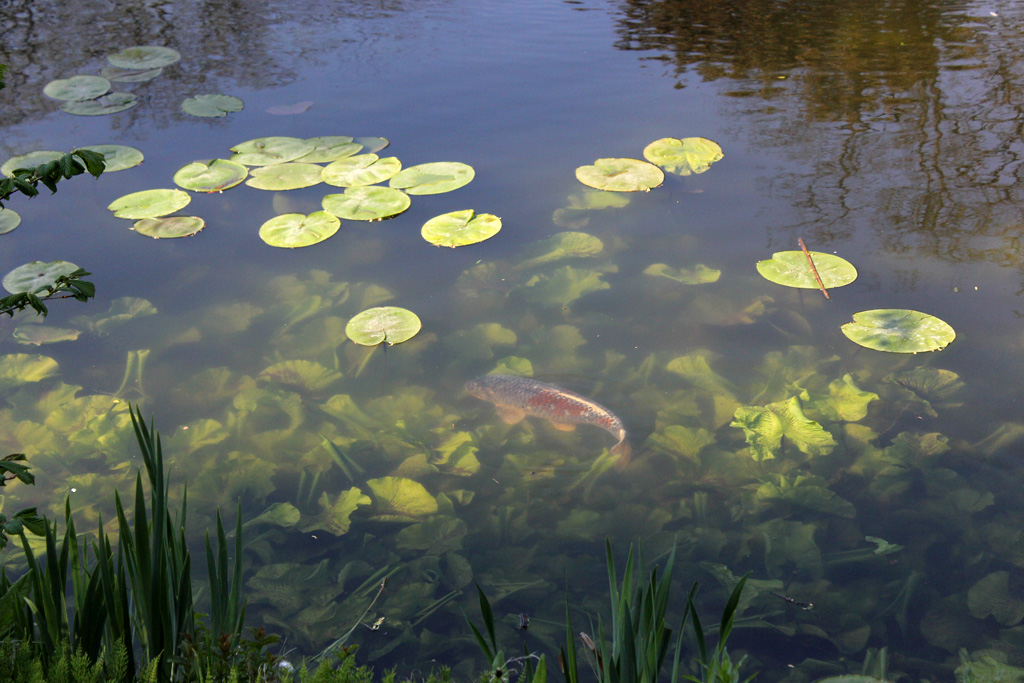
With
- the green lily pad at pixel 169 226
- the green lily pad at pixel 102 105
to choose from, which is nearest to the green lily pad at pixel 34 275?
the green lily pad at pixel 169 226

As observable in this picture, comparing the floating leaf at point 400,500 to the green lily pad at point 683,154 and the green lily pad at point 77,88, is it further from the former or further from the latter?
the green lily pad at point 77,88

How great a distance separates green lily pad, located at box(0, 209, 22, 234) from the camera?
154 inches

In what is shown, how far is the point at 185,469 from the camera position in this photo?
2.76m

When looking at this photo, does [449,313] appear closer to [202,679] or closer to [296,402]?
[296,402]

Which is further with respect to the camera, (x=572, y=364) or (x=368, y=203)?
(x=368, y=203)

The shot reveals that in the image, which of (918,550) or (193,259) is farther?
(193,259)

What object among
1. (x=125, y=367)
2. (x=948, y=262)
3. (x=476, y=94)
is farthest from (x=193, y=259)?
(x=948, y=262)

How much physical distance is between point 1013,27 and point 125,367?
809 cm

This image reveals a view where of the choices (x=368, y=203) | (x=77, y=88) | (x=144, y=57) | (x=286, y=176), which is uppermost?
(x=144, y=57)

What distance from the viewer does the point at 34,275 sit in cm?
348

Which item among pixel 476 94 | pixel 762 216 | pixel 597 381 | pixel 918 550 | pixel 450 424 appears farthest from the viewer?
pixel 476 94

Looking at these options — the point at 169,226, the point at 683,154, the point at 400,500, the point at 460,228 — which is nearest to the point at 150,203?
the point at 169,226

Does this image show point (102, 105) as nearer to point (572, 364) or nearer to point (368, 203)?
point (368, 203)

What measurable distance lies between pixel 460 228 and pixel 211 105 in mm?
2660
